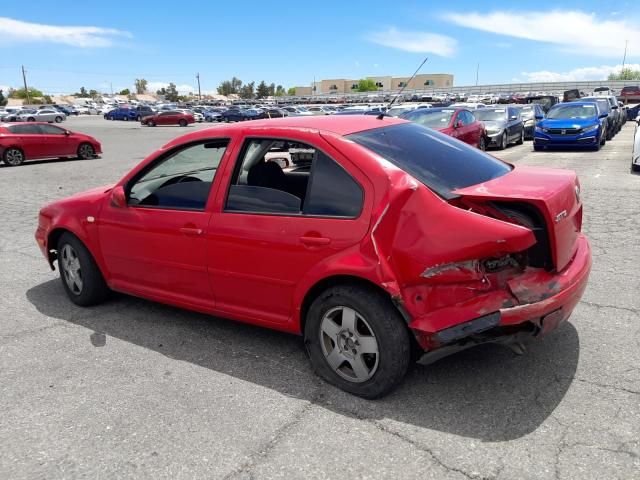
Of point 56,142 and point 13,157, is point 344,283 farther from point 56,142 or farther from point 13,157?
point 56,142

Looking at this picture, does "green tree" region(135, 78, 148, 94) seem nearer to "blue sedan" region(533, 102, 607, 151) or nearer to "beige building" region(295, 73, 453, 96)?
"beige building" region(295, 73, 453, 96)

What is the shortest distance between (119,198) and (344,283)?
2.16 metres

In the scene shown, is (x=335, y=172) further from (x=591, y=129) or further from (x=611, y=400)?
(x=591, y=129)

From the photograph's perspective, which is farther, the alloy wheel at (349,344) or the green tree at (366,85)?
the green tree at (366,85)

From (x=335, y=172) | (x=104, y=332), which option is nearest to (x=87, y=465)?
(x=104, y=332)

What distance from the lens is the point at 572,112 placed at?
1702cm

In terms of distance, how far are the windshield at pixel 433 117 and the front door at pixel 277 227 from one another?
1102 cm

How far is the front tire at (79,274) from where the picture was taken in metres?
4.62

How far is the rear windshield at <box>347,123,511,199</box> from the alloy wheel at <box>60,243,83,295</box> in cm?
294

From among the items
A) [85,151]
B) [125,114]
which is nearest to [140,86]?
[125,114]

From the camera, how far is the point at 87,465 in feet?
8.64

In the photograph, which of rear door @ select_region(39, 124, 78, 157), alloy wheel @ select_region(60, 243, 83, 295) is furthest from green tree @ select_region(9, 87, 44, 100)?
alloy wheel @ select_region(60, 243, 83, 295)

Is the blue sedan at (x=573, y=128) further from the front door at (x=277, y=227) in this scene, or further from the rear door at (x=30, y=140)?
the rear door at (x=30, y=140)

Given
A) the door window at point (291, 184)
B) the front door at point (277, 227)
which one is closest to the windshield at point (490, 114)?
the door window at point (291, 184)
